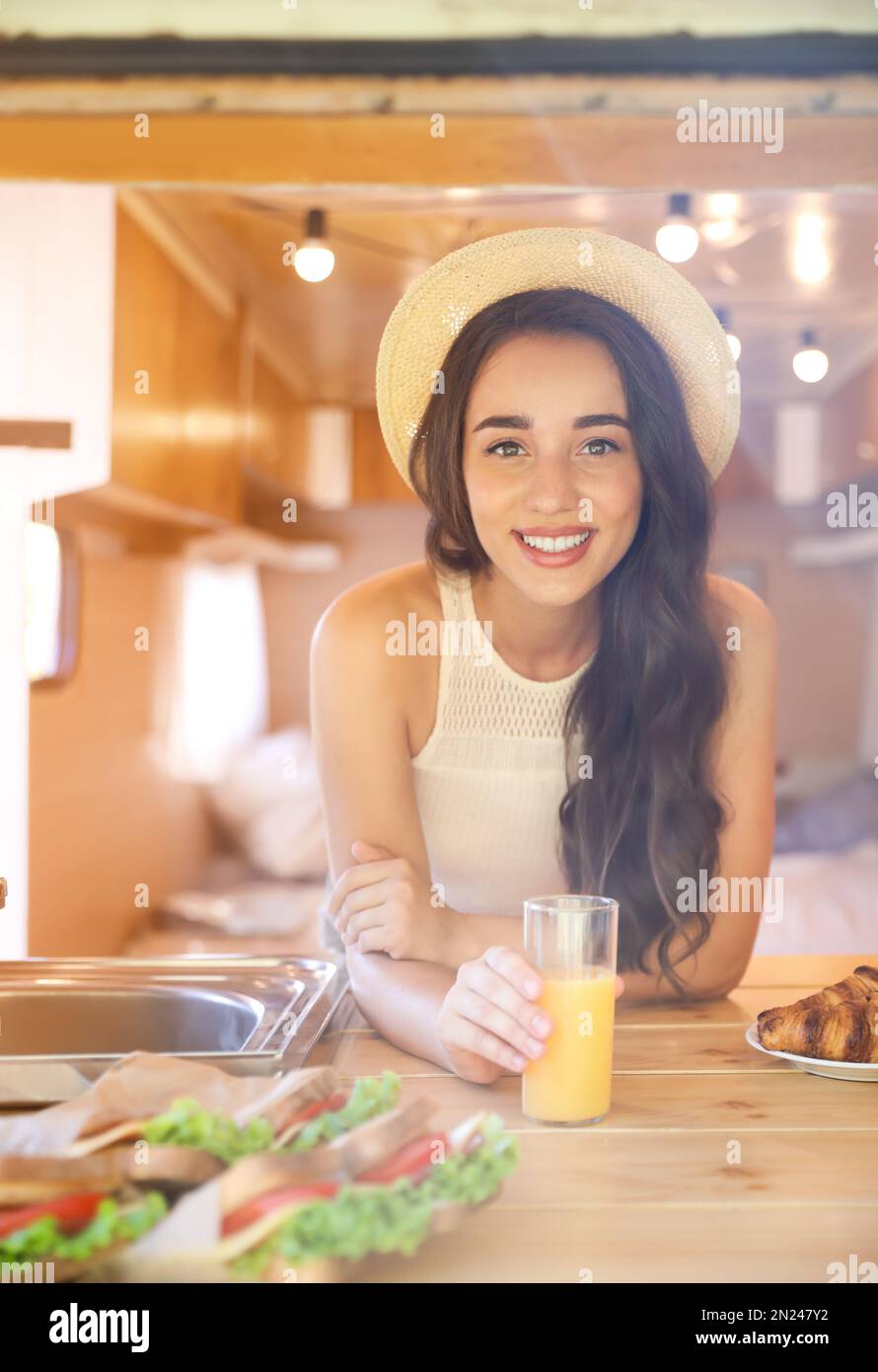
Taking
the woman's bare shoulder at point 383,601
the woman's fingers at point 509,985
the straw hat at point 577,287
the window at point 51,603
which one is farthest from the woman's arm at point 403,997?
the window at point 51,603

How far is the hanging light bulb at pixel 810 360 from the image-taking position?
354 centimetres

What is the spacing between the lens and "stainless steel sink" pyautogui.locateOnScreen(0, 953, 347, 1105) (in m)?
1.18

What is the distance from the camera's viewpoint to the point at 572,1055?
861 millimetres

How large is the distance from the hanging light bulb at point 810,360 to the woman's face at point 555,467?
2.46 meters

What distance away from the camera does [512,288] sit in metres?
1.34

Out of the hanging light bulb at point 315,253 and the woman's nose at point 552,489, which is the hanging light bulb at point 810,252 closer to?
the hanging light bulb at point 315,253

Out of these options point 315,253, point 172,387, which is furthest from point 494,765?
point 172,387

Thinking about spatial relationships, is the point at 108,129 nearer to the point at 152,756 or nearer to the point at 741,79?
the point at 741,79

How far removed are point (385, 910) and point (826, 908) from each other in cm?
214

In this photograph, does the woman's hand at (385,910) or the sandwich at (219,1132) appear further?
the woman's hand at (385,910)

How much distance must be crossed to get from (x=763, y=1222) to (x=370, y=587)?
0.81 metres

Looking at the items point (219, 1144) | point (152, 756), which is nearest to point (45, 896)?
point (152, 756)

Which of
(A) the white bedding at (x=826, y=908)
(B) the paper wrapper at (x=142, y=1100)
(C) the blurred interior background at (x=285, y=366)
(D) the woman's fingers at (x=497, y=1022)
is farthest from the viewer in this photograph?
(A) the white bedding at (x=826, y=908)

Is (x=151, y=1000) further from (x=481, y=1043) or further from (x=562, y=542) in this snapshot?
(x=562, y=542)
